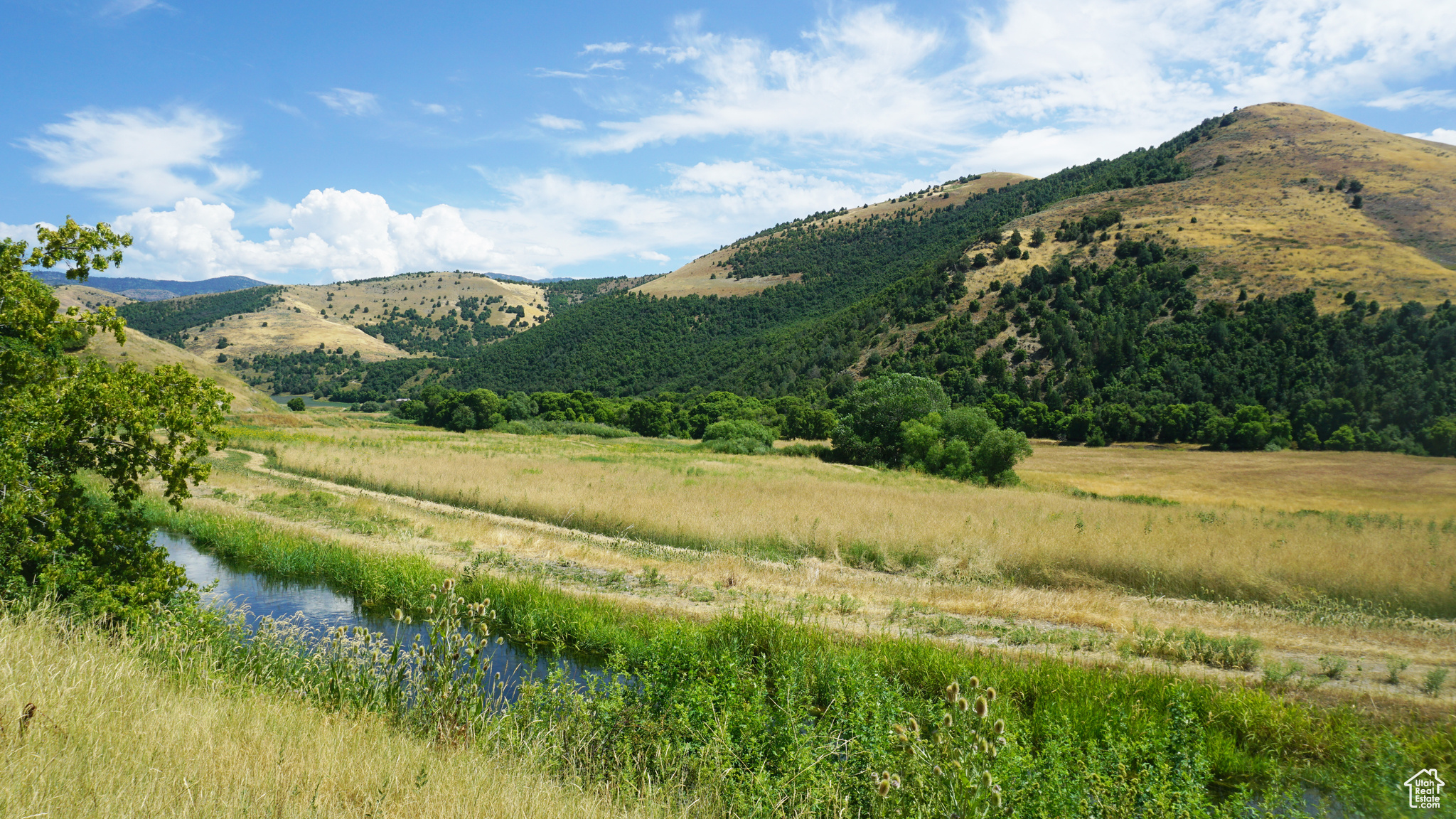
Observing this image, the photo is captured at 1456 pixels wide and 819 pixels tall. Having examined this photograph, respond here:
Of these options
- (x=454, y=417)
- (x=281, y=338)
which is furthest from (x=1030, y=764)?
(x=281, y=338)

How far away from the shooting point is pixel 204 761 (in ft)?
13.9

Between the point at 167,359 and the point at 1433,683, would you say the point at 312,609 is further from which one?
the point at 167,359

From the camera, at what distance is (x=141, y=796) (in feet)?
12.0

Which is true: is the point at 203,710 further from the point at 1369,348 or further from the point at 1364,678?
the point at 1369,348

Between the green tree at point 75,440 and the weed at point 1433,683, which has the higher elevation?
the green tree at point 75,440

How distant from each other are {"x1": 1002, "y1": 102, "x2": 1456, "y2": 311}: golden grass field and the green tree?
66507 millimetres

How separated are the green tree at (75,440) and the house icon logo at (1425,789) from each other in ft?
38.6

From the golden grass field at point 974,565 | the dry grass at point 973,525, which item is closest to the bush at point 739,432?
the dry grass at point 973,525

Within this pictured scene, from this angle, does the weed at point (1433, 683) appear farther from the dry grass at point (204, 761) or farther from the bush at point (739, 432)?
the bush at point (739, 432)

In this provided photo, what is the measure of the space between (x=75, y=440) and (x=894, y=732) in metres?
9.42

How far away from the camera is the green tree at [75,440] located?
692 cm

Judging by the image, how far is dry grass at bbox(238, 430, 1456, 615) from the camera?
1342cm

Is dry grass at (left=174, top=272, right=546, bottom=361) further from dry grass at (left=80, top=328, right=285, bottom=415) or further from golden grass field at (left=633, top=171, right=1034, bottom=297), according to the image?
dry grass at (left=80, top=328, right=285, bottom=415)

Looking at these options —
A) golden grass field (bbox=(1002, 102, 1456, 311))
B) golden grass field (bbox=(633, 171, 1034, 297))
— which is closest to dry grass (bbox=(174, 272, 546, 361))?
golden grass field (bbox=(633, 171, 1034, 297))
